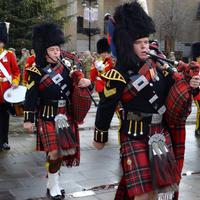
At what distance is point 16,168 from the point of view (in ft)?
21.6

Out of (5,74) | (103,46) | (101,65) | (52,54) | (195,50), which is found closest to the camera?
(52,54)

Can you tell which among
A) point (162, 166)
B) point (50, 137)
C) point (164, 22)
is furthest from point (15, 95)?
point (164, 22)

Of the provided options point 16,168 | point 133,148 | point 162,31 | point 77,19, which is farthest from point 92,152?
point 77,19

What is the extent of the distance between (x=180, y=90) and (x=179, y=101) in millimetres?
89

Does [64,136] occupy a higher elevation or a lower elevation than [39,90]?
lower

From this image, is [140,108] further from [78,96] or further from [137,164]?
[78,96]

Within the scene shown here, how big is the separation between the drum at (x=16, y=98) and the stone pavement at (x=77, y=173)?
0.68 m

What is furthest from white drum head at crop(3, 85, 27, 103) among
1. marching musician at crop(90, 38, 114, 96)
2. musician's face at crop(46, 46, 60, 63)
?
musician's face at crop(46, 46, 60, 63)

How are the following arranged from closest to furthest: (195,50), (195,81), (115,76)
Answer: (195,81)
(115,76)
(195,50)

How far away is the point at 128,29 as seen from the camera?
3.88 metres

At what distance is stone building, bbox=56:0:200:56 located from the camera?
123 feet

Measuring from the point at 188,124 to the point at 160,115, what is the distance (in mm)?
7210

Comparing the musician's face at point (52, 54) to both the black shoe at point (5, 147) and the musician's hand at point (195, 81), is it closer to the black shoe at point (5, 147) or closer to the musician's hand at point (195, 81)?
the musician's hand at point (195, 81)

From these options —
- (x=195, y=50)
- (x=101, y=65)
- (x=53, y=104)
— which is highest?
(x=195, y=50)
